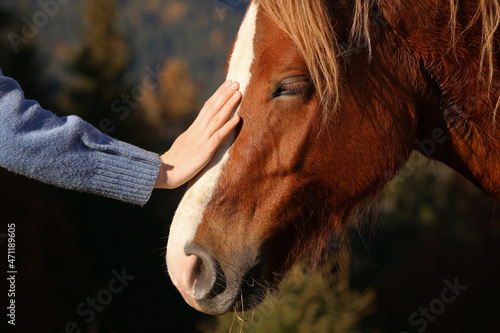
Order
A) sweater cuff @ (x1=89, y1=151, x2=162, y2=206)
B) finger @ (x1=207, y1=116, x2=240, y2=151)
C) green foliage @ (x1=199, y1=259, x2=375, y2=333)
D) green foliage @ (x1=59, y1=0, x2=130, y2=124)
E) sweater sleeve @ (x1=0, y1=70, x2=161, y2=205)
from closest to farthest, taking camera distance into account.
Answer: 1. sweater sleeve @ (x1=0, y1=70, x2=161, y2=205)
2. sweater cuff @ (x1=89, y1=151, x2=162, y2=206)
3. finger @ (x1=207, y1=116, x2=240, y2=151)
4. green foliage @ (x1=199, y1=259, x2=375, y2=333)
5. green foliage @ (x1=59, y1=0, x2=130, y2=124)

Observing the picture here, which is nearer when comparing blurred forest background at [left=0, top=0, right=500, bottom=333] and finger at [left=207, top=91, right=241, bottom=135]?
finger at [left=207, top=91, right=241, bottom=135]

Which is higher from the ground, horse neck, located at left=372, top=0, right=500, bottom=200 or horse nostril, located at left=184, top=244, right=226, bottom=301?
horse neck, located at left=372, top=0, right=500, bottom=200

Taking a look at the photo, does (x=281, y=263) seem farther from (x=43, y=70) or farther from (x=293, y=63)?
(x=43, y=70)

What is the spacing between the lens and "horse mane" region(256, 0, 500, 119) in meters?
1.37

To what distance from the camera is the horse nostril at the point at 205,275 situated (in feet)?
4.35

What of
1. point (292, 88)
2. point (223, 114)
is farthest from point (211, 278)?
point (292, 88)

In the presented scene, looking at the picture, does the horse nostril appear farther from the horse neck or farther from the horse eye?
the horse neck

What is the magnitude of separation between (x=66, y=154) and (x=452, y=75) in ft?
4.01

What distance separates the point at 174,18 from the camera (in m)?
9.24

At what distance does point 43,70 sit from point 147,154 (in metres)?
4.26

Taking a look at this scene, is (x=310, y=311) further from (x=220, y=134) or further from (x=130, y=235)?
(x=130, y=235)

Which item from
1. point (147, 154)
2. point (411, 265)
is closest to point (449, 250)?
point (411, 265)

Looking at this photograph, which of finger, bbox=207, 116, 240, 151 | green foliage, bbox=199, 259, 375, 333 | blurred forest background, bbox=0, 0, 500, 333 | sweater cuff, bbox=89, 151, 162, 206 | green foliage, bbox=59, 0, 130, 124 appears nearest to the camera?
sweater cuff, bbox=89, 151, 162, 206

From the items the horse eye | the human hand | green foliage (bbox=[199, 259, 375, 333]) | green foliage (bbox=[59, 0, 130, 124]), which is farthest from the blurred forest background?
the horse eye
